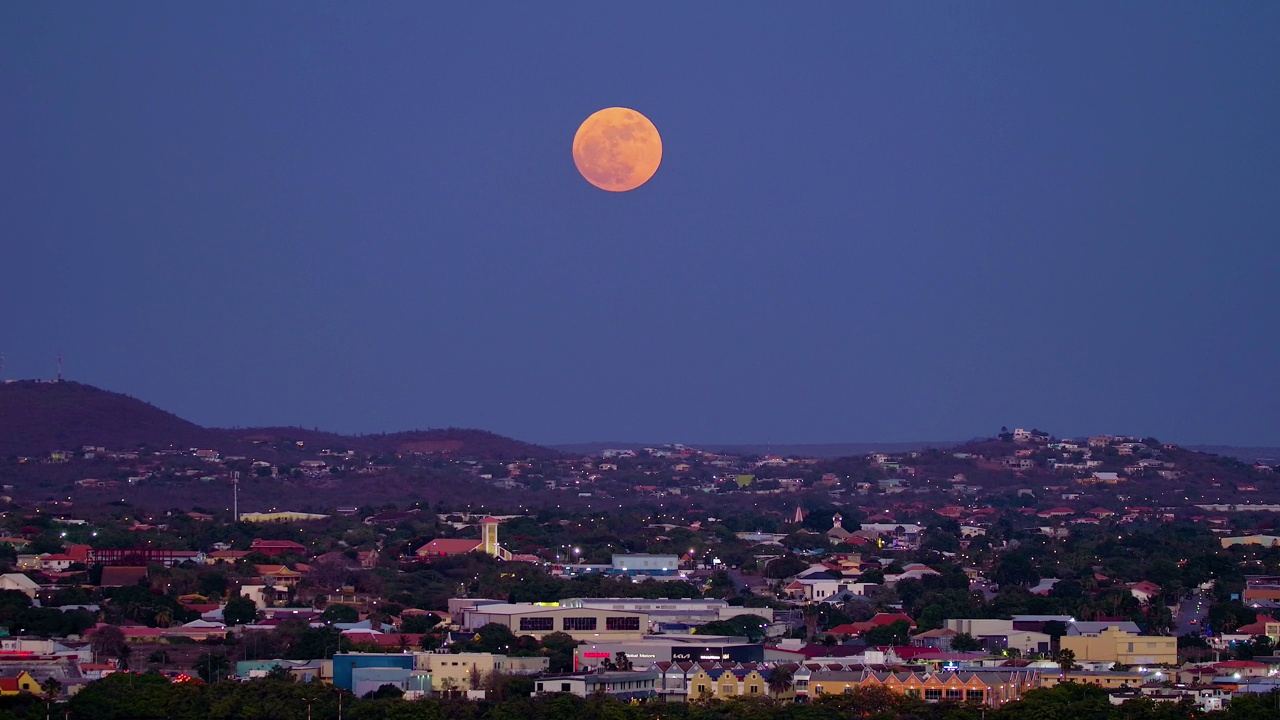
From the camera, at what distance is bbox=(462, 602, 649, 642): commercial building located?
194 ft

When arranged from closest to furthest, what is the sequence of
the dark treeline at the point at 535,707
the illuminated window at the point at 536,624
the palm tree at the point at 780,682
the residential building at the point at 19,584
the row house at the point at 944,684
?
the dark treeline at the point at 535,707 → the row house at the point at 944,684 → the palm tree at the point at 780,682 → the illuminated window at the point at 536,624 → the residential building at the point at 19,584

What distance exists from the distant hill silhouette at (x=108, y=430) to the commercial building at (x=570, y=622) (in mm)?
106780

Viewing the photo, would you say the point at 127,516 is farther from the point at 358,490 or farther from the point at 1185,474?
the point at 1185,474

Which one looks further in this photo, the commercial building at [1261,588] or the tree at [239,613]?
the commercial building at [1261,588]

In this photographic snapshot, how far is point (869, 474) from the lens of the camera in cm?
16888

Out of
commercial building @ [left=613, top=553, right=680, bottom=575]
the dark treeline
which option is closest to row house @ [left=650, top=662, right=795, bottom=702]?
the dark treeline

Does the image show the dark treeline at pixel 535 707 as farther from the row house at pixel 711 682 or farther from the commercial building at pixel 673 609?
the commercial building at pixel 673 609

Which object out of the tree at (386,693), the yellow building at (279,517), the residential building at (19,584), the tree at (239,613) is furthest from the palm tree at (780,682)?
the yellow building at (279,517)

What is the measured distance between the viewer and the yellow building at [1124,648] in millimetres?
56500

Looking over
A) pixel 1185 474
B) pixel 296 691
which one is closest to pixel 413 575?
pixel 296 691

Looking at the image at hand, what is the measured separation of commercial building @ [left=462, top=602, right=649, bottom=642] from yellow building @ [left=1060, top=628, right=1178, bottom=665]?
11660 mm

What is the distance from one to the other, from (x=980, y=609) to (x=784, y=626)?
6.45m

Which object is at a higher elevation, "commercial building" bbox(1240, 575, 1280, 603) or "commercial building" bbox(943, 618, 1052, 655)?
"commercial building" bbox(1240, 575, 1280, 603)

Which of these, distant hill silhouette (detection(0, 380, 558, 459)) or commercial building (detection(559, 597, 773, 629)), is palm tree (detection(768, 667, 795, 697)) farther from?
distant hill silhouette (detection(0, 380, 558, 459))
